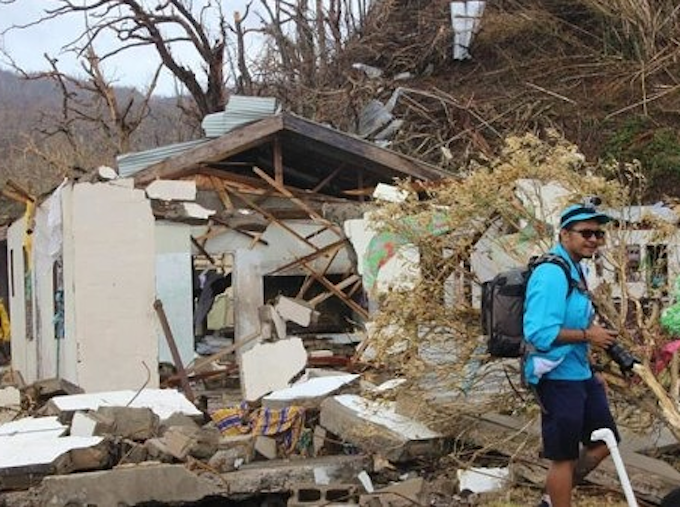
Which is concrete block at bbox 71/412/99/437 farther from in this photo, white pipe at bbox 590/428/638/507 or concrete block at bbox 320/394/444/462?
white pipe at bbox 590/428/638/507

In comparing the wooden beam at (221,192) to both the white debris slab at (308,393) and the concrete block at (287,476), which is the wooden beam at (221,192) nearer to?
the white debris slab at (308,393)

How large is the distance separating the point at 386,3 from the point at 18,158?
18986 millimetres

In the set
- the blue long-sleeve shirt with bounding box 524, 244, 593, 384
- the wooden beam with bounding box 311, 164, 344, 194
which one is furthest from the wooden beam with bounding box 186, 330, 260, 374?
the blue long-sleeve shirt with bounding box 524, 244, 593, 384

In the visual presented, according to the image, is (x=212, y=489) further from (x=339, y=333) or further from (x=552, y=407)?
(x=339, y=333)

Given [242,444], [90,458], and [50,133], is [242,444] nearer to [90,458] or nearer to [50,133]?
[90,458]

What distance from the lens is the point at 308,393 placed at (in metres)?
9.55

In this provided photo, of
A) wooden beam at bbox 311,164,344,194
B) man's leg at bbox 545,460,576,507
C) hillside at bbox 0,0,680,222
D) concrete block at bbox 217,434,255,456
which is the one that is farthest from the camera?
hillside at bbox 0,0,680,222

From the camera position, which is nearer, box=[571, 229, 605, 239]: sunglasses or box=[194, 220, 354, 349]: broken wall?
box=[571, 229, 605, 239]: sunglasses

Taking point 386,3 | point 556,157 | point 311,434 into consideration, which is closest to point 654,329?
point 556,157

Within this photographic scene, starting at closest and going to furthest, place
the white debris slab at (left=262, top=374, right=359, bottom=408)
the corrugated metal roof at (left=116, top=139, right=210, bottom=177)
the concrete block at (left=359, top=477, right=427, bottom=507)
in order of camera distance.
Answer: the concrete block at (left=359, top=477, right=427, bottom=507)
the white debris slab at (left=262, top=374, right=359, bottom=408)
the corrugated metal roof at (left=116, top=139, right=210, bottom=177)

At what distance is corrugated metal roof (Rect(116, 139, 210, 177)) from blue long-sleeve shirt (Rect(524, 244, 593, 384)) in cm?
841

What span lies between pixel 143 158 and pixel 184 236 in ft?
4.01

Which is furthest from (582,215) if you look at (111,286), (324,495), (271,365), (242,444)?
(111,286)

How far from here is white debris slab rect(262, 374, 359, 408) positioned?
9.35 metres
